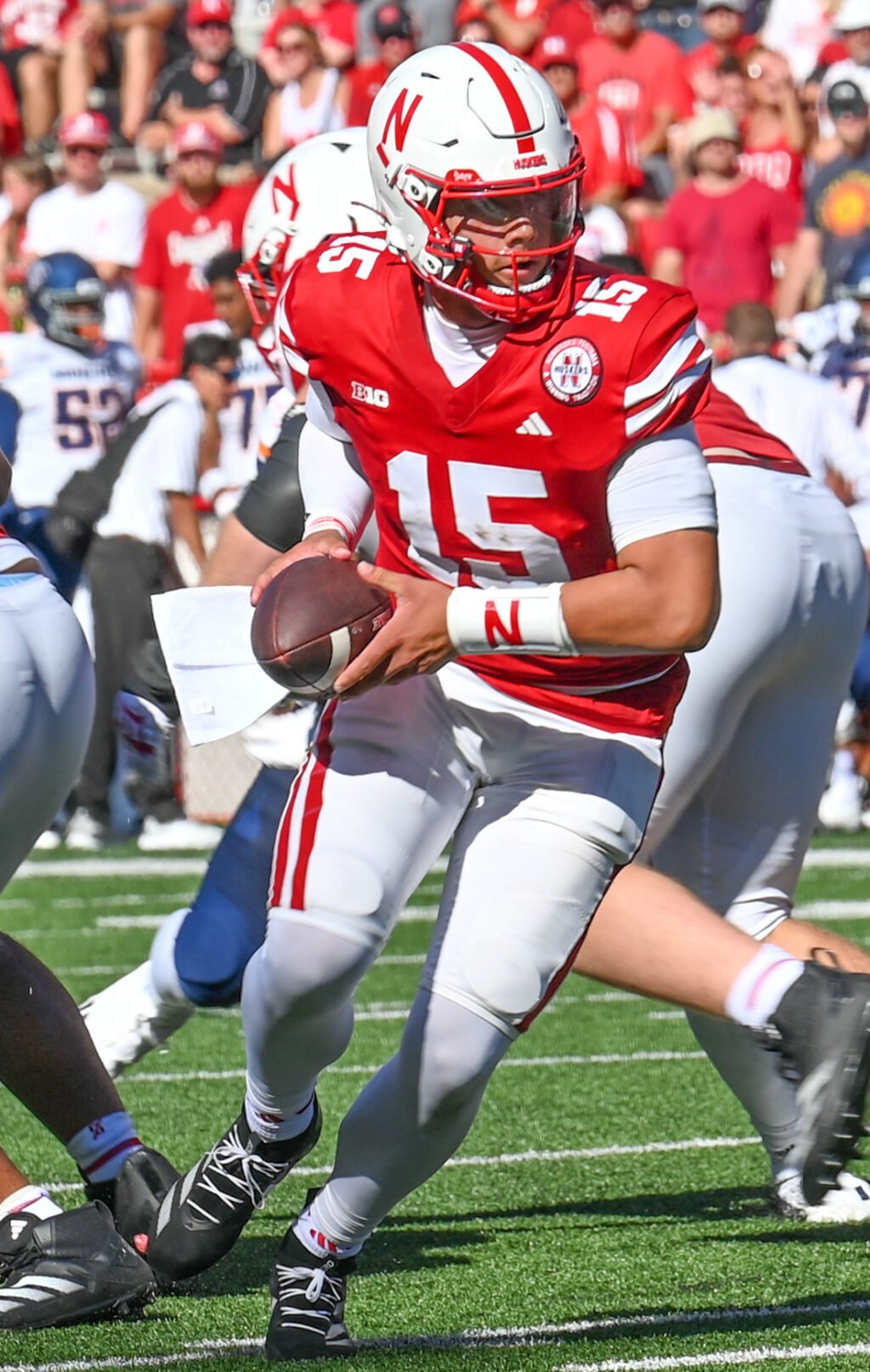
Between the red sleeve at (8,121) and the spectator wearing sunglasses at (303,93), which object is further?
the red sleeve at (8,121)

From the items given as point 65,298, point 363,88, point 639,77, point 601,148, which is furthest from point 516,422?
point 639,77

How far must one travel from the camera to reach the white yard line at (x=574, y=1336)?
294 cm

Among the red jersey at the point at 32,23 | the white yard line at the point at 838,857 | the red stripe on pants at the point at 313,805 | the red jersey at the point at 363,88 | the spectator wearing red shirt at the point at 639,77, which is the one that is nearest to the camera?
the red stripe on pants at the point at 313,805

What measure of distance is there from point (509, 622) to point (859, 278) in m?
6.77

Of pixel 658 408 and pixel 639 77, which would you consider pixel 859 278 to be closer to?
pixel 639 77

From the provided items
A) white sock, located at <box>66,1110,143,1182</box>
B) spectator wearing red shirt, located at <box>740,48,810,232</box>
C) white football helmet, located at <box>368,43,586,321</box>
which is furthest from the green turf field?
spectator wearing red shirt, located at <box>740,48,810,232</box>

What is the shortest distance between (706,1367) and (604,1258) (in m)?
0.72

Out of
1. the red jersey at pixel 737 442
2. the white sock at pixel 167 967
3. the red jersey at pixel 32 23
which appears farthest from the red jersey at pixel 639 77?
the white sock at pixel 167 967

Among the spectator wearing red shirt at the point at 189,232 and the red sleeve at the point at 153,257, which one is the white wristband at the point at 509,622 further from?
the red sleeve at the point at 153,257

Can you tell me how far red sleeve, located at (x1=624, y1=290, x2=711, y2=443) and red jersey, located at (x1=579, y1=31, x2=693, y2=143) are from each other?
9580 millimetres

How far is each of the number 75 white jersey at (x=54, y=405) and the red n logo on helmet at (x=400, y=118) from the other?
21.4 feet

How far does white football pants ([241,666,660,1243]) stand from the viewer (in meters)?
2.93

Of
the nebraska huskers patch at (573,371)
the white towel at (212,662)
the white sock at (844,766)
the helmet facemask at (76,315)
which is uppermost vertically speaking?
the nebraska huskers patch at (573,371)

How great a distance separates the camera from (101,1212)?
3.30m
